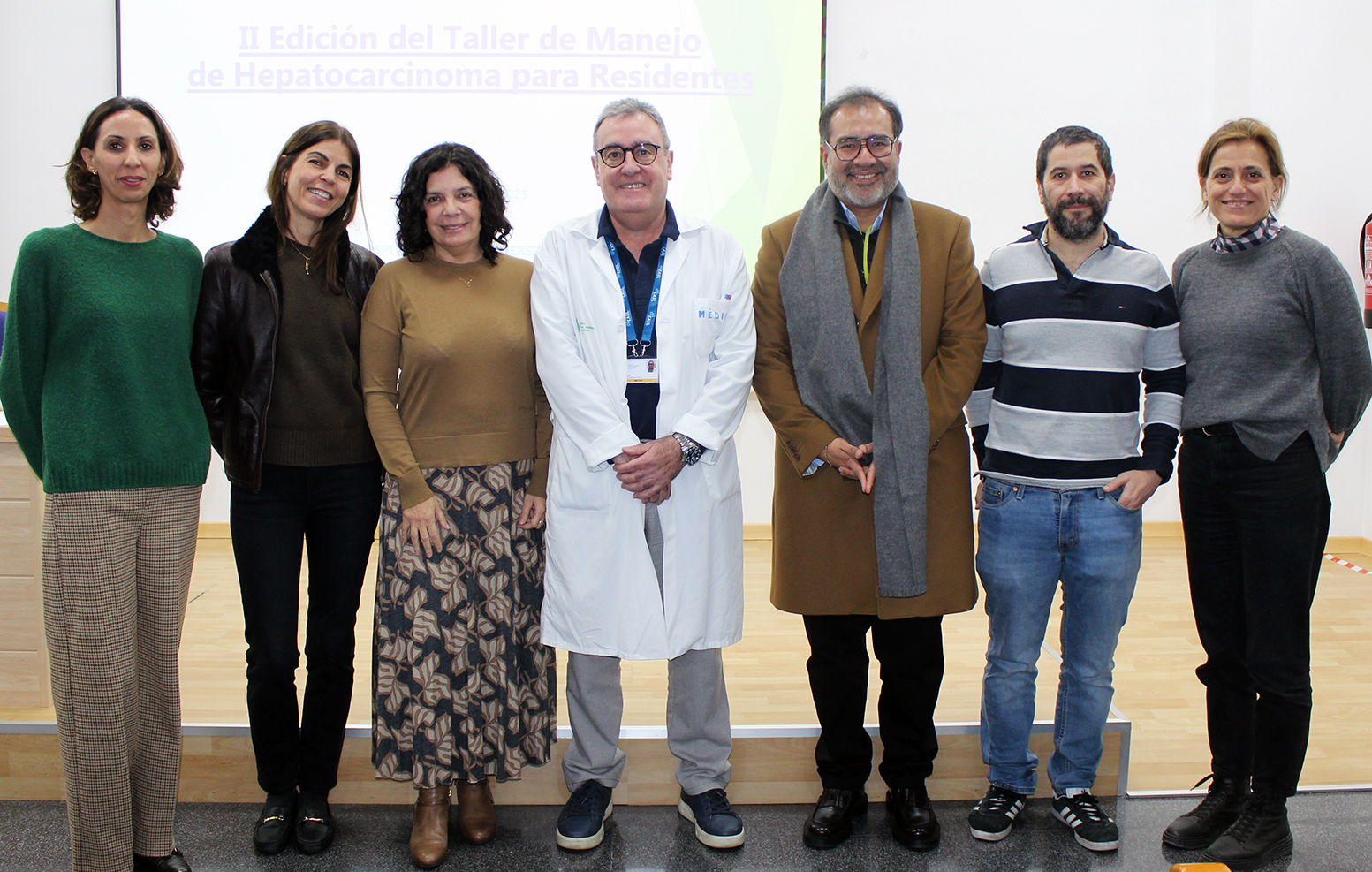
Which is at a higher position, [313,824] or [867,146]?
[867,146]

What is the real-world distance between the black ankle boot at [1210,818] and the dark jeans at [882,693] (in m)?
0.62

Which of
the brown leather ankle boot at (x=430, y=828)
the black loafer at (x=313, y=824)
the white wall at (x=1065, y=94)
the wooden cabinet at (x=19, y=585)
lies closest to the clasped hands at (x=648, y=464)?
the brown leather ankle boot at (x=430, y=828)

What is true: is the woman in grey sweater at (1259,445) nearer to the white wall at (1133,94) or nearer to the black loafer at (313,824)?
the black loafer at (313,824)

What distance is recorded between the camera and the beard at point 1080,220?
2096 mm

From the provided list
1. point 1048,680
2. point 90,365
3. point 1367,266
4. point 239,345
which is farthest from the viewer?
point 1367,266

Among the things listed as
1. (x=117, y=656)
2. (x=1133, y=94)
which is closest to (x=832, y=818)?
(x=117, y=656)

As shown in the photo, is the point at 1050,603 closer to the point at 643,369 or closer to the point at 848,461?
the point at 848,461

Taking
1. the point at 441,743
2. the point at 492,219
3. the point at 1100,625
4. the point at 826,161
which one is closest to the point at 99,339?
the point at 492,219

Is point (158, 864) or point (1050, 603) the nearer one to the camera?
point (158, 864)

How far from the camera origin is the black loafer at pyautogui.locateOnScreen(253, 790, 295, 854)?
85.0 inches

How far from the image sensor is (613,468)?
6.84ft

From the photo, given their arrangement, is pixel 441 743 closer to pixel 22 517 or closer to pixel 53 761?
pixel 53 761

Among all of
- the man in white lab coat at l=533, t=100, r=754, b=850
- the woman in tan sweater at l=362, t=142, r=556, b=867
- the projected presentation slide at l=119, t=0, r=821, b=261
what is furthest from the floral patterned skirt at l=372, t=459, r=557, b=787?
the projected presentation slide at l=119, t=0, r=821, b=261

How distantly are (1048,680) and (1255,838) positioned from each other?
67cm
